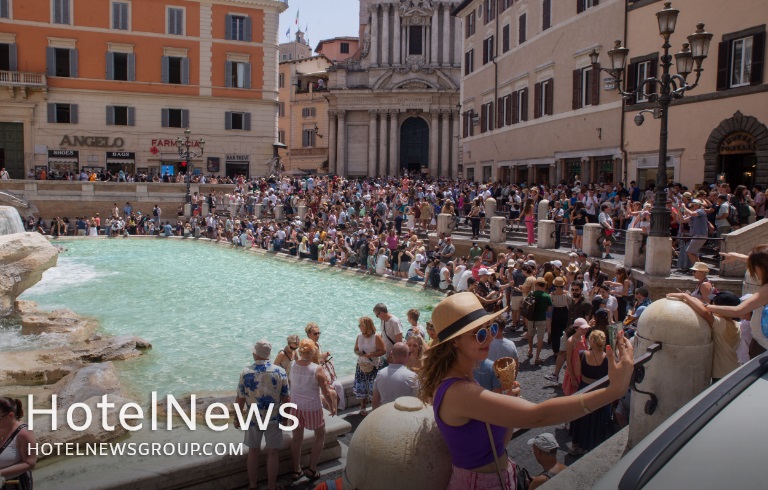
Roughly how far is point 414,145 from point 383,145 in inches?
106

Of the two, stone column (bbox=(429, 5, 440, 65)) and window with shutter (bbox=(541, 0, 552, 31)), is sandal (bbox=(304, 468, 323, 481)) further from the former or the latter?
stone column (bbox=(429, 5, 440, 65))

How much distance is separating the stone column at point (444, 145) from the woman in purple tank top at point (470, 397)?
5021 cm

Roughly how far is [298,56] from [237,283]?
65581 millimetres

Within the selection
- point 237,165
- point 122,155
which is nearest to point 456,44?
point 237,165

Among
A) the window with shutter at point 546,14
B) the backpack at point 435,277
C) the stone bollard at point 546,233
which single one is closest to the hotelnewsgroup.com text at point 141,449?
the backpack at point 435,277

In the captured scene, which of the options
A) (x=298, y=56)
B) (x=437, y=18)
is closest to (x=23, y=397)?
(x=437, y=18)

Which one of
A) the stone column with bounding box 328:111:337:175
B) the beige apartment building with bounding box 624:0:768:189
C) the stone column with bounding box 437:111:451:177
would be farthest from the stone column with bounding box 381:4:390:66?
the beige apartment building with bounding box 624:0:768:189

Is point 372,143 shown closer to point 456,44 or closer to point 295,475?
point 456,44

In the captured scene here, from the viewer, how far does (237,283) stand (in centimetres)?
2109

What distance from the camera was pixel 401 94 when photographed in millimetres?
52094

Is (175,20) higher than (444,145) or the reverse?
higher

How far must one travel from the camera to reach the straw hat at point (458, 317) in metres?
3.14

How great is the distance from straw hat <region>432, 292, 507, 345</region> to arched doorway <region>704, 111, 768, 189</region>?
16133 millimetres

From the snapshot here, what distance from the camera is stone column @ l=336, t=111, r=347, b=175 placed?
53.3m
